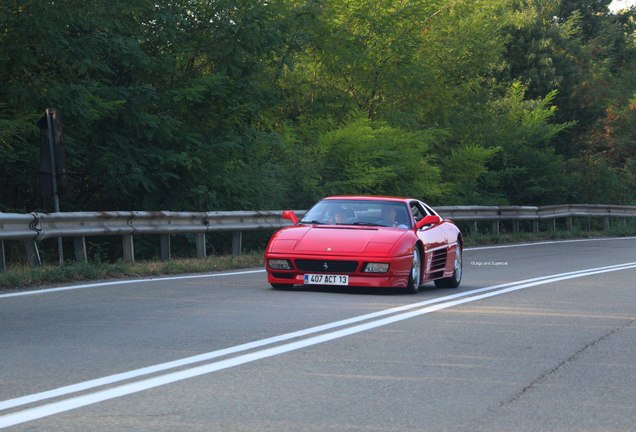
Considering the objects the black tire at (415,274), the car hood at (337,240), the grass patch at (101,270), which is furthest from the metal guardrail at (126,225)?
the black tire at (415,274)

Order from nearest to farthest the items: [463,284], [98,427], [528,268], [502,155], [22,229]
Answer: [98,427] < [22,229] < [463,284] < [528,268] < [502,155]

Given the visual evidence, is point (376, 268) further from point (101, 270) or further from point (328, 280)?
point (101, 270)

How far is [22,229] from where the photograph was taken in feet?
50.8

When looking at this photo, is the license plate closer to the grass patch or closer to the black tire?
the black tire

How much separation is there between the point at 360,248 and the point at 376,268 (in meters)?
0.31

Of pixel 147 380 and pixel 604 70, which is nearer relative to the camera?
pixel 147 380

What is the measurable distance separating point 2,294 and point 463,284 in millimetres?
6524

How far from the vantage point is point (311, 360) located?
335 inches

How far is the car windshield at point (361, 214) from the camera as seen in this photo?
15.2 m

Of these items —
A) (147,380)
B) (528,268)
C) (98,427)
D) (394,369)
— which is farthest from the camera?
(528,268)

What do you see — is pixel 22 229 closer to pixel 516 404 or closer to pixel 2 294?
pixel 2 294

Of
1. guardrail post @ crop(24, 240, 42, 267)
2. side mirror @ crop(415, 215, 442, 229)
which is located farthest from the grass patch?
side mirror @ crop(415, 215, 442, 229)

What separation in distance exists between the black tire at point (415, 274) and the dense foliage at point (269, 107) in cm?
878

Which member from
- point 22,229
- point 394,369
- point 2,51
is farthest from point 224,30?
point 394,369
